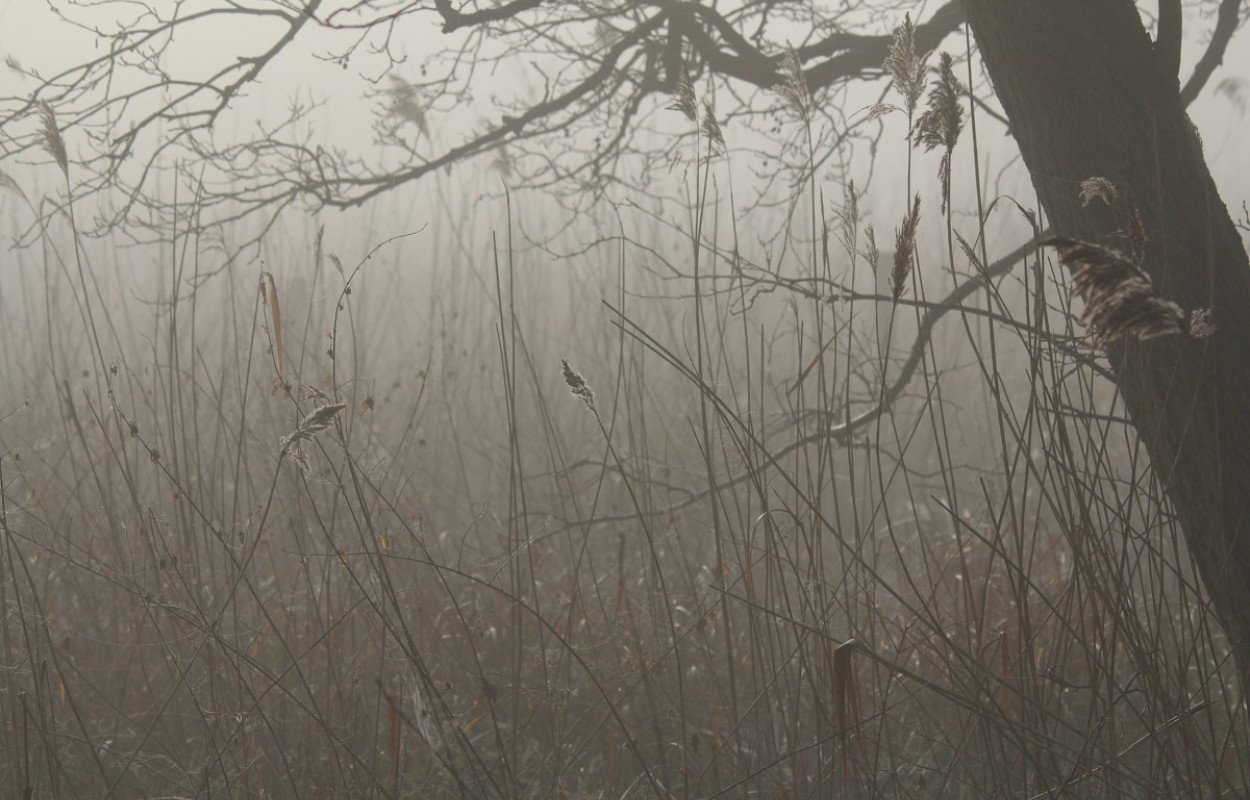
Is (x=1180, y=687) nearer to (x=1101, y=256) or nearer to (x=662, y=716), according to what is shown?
(x=1101, y=256)

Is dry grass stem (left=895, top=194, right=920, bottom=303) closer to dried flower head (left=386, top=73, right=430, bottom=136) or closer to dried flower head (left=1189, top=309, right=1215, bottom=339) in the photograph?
dried flower head (left=1189, top=309, right=1215, bottom=339)

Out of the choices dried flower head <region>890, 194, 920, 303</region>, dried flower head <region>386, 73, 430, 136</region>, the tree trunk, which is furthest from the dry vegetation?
dried flower head <region>386, 73, 430, 136</region>

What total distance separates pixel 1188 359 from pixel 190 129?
2.31 m

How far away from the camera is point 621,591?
1.49 metres

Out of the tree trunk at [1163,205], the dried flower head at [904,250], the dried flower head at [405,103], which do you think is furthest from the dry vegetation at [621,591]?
the dried flower head at [405,103]

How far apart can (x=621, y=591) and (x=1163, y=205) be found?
0.88 metres

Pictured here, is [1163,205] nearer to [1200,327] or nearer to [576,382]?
[1200,327]

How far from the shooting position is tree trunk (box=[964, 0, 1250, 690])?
1.33 meters

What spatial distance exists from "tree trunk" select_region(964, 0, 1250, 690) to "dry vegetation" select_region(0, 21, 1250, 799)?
4.3 inches

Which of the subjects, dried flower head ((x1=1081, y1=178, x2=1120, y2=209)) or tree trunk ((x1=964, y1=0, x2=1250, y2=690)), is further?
tree trunk ((x1=964, y1=0, x2=1250, y2=690))

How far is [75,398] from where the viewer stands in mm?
3596

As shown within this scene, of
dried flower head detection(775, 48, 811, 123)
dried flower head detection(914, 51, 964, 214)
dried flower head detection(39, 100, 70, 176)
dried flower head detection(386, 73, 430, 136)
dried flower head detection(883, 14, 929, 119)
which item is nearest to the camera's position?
dried flower head detection(914, 51, 964, 214)

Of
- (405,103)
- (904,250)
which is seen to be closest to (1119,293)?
(904,250)

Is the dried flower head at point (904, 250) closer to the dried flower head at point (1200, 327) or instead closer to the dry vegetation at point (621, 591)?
the dry vegetation at point (621, 591)
